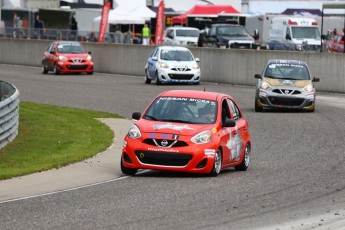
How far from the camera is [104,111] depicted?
29.7 m

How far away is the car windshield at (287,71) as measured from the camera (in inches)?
1217

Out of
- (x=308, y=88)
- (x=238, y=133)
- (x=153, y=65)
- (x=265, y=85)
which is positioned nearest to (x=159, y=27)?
(x=153, y=65)

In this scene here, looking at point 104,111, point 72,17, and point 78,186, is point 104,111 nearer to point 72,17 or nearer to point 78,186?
point 78,186

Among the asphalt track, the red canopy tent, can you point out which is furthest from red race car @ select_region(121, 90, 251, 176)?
the red canopy tent

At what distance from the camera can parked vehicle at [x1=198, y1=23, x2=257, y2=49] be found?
179 ft

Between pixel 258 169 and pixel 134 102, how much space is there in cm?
1584

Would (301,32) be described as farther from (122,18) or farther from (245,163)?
(245,163)

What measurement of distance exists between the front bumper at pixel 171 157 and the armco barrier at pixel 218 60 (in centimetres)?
2445

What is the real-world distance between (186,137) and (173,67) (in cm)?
2635

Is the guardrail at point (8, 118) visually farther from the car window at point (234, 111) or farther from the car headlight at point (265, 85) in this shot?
the car headlight at point (265, 85)

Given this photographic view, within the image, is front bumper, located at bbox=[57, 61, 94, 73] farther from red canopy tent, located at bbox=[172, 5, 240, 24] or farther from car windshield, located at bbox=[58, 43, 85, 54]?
red canopy tent, located at bbox=[172, 5, 240, 24]

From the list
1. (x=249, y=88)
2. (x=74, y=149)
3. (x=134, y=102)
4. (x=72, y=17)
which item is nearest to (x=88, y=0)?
(x=72, y=17)

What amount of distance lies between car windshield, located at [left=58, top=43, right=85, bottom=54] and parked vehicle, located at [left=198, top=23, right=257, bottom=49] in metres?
8.04

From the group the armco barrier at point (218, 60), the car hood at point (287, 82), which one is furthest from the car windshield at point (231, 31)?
the car hood at point (287, 82)
